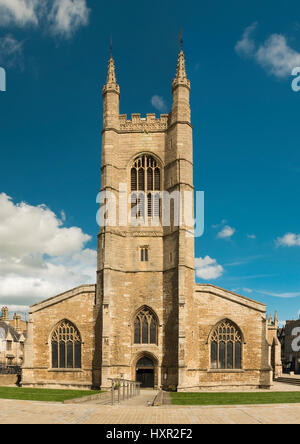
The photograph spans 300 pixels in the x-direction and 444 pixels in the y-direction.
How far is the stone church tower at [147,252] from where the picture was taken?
1342 inches

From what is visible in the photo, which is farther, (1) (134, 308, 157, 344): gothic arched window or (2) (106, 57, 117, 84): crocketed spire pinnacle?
(2) (106, 57, 117, 84): crocketed spire pinnacle

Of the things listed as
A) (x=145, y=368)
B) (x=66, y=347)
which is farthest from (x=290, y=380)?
(x=66, y=347)

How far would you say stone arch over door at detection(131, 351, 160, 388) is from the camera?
34.6 meters

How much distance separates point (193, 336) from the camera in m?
34.2

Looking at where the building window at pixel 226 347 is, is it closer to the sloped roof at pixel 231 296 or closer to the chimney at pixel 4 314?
the sloped roof at pixel 231 296

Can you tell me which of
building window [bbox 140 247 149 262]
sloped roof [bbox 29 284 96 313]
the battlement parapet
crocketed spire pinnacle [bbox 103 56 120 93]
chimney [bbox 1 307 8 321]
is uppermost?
crocketed spire pinnacle [bbox 103 56 120 93]

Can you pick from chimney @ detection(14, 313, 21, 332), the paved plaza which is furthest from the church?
chimney @ detection(14, 313, 21, 332)

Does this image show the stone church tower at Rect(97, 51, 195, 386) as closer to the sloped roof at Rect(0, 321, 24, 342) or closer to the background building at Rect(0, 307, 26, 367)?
the background building at Rect(0, 307, 26, 367)

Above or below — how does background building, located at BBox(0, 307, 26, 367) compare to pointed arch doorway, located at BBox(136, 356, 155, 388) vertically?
below

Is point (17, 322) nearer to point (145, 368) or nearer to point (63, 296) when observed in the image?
point (63, 296)

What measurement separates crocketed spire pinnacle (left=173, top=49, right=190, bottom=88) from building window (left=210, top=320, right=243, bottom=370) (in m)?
21.9
